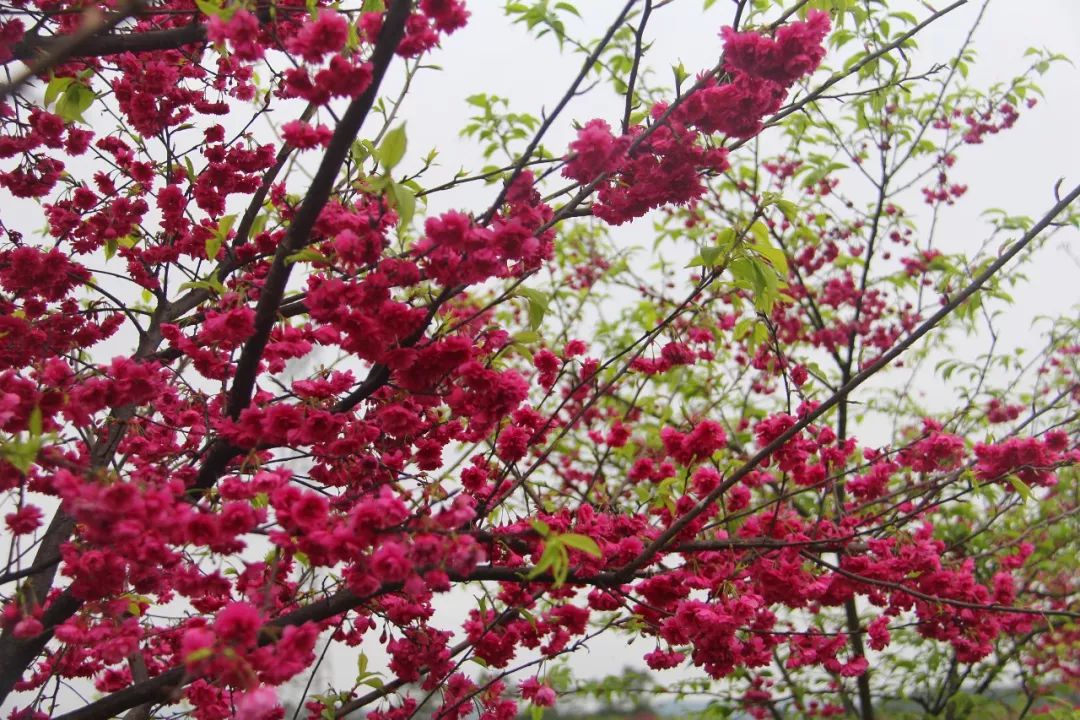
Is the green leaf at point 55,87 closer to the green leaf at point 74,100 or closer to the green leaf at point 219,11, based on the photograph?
the green leaf at point 74,100

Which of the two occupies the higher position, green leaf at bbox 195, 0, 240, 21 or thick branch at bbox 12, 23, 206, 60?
thick branch at bbox 12, 23, 206, 60

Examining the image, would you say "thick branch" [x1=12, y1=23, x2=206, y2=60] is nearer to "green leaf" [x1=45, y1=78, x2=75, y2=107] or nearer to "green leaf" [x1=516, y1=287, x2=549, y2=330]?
"green leaf" [x1=45, y1=78, x2=75, y2=107]

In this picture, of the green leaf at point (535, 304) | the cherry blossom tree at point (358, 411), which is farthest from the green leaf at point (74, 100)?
the green leaf at point (535, 304)

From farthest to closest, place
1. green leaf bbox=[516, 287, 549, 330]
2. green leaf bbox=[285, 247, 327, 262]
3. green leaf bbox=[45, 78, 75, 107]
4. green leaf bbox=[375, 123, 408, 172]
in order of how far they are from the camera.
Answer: green leaf bbox=[45, 78, 75, 107]
green leaf bbox=[516, 287, 549, 330]
green leaf bbox=[285, 247, 327, 262]
green leaf bbox=[375, 123, 408, 172]

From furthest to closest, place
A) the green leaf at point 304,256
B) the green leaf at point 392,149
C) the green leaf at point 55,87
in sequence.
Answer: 1. the green leaf at point 55,87
2. the green leaf at point 304,256
3. the green leaf at point 392,149

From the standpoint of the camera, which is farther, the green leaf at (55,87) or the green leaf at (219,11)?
the green leaf at (55,87)

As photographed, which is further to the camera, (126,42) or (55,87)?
(55,87)

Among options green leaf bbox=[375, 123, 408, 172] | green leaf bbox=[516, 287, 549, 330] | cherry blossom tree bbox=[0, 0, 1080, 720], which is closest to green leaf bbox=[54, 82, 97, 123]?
cherry blossom tree bbox=[0, 0, 1080, 720]

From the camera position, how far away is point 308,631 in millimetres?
1760

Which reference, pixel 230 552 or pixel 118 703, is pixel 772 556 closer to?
pixel 230 552

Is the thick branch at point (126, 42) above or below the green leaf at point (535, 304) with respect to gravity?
above

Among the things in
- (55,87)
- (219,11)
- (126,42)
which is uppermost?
(55,87)

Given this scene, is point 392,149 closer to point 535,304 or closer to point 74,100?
point 535,304

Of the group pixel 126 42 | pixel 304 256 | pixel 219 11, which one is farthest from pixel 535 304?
pixel 126 42
